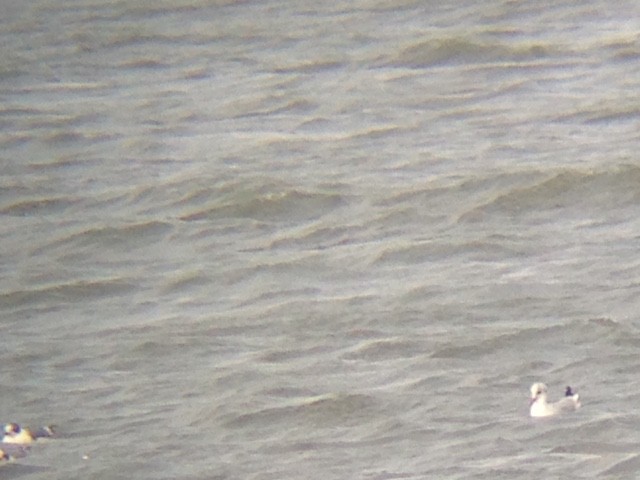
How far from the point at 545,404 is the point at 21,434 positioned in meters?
2.19

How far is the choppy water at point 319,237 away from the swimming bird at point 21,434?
10cm

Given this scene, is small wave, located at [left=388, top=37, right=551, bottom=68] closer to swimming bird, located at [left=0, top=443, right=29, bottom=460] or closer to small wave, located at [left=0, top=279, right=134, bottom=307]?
small wave, located at [left=0, top=279, right=134, bottom=307]

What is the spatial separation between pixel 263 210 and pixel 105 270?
126 cm

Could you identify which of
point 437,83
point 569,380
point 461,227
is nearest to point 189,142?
point 437,83

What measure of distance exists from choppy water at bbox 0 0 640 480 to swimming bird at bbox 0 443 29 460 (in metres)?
0.05

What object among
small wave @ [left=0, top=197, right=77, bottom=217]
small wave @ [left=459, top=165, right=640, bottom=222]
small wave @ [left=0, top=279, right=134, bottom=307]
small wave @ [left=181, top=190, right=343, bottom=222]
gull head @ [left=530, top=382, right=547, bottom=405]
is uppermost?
small wave @ [left=0, top=197, right=77, bottom=217]

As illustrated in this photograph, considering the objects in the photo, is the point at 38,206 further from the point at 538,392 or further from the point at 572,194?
the point at 538,392

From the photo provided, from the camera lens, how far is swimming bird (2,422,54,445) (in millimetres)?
8672

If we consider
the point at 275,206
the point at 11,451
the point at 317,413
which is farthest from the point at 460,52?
the point at 11,451

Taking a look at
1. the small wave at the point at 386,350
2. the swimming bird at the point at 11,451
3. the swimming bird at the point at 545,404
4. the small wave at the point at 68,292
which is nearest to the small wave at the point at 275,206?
the small wave at the point at 68,292

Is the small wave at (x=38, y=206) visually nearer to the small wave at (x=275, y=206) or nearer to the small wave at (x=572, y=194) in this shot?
the small wave at (x=275, y=206)

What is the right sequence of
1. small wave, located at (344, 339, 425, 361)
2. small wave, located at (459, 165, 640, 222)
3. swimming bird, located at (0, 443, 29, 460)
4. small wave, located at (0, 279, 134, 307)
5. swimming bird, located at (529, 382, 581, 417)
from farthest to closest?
small wave, located at (459, 165, 640, 222) → small wave, located at (0, 279, 134, 307) → small wave, located at (344, 339, 425, 361) → swimming bird, located at (0, 443, 29, 460) → swimming bird, located at (529, 382, 581, 417)

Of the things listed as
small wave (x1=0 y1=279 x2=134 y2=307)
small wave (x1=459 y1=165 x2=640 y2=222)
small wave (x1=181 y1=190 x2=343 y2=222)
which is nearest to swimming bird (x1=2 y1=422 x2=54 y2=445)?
small wave (x1=0 y1=279 x2=134 y2=307)

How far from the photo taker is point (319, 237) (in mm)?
11648
